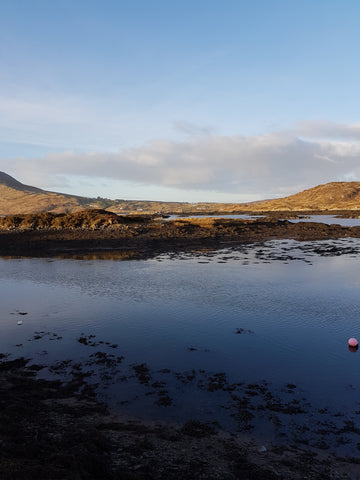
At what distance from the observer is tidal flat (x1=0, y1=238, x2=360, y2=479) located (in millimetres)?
8984

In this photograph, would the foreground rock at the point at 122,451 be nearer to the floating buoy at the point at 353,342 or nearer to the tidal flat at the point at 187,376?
the tidal flat at the point at 187,376

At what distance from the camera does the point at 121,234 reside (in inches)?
2608

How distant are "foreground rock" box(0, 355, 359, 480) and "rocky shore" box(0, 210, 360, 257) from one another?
40579mm

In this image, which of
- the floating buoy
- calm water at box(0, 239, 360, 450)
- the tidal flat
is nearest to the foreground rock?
the tidal flat

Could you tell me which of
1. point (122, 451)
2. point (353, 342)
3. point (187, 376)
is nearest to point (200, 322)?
point (187, 376)

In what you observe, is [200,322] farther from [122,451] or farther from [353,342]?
[122,451]

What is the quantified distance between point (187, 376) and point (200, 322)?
6.87 meters

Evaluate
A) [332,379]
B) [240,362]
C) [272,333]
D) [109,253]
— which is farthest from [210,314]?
[109,253]

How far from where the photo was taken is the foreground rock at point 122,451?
795 cm

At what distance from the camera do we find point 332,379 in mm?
13891

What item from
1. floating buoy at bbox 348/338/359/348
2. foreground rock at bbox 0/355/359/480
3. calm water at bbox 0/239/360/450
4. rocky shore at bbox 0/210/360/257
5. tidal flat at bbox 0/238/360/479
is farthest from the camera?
rocky shore at bbox 0/210/360/257

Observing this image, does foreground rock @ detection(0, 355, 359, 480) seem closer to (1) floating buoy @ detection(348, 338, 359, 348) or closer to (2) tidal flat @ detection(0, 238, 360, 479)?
(2) tidal flat @ detection(0, 238, 360, 479)

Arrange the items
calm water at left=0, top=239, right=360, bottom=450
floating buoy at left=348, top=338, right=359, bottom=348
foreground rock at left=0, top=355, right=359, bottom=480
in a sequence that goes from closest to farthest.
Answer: foreground rock at left=0, top=355, right=359, bottom=480, calm water at left=0, top=239, right=360, bottom=450, floating buoy at left=348, top=338, right=359, bottom=348

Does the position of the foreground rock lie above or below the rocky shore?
below
